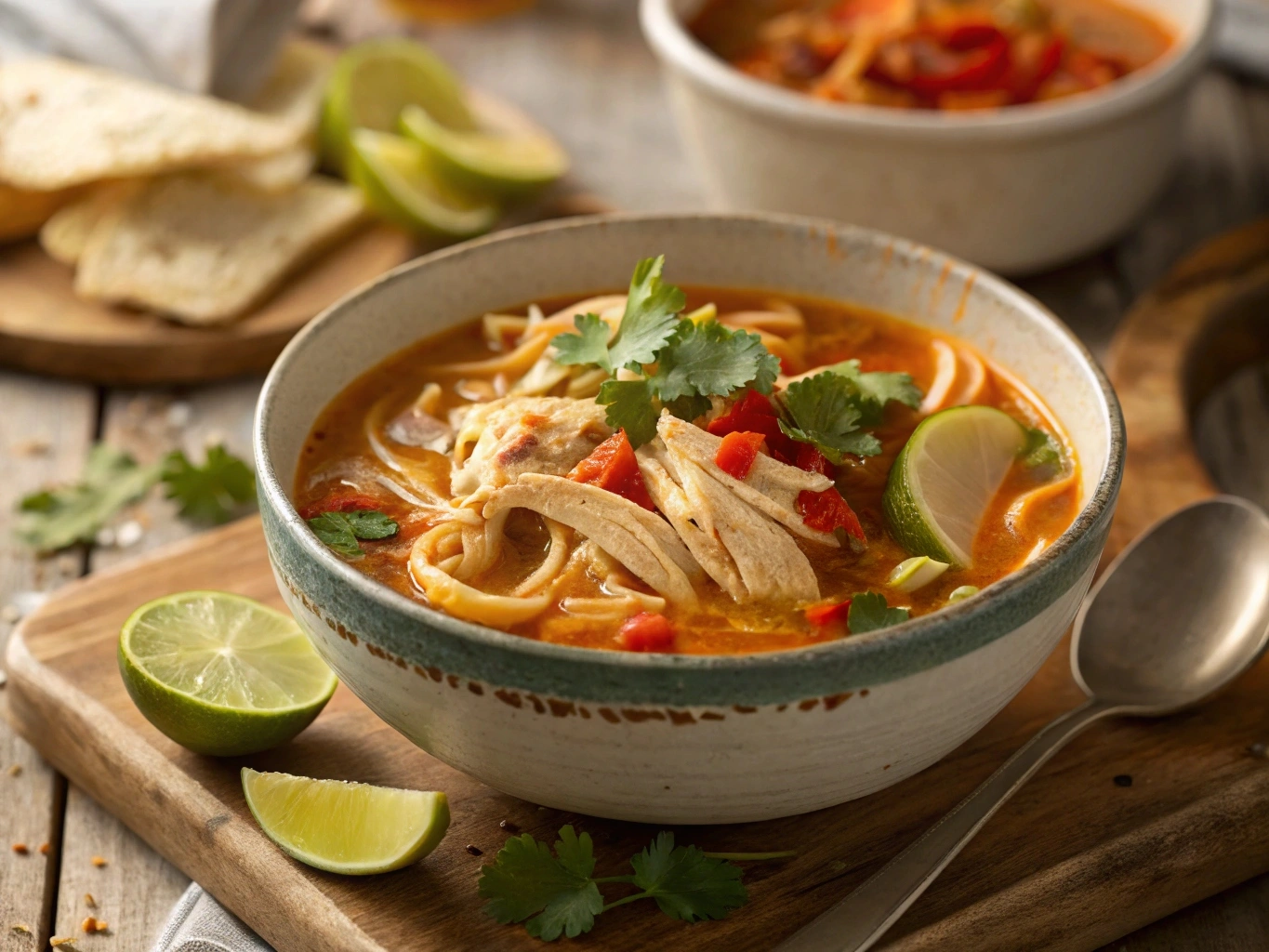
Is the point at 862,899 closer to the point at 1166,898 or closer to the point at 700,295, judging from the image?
the point at 1166,898

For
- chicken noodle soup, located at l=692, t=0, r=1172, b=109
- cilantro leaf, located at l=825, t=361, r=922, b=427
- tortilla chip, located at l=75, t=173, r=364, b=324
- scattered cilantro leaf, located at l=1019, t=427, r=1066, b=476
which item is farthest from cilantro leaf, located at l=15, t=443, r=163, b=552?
chicken noodle soup, located at l=692, t=0, r=1172, b=109

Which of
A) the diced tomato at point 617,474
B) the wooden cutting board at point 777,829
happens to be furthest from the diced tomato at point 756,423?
the wooden cutting board at point 777,829

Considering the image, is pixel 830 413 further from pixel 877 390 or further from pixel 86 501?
pixel 86 501

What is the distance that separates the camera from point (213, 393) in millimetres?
5734

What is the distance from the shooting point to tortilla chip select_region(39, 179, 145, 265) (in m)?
6.00

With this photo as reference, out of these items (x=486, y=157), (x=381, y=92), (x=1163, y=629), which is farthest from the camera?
(x=381, y=92)

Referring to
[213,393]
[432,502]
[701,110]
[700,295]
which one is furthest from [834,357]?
[213,393]

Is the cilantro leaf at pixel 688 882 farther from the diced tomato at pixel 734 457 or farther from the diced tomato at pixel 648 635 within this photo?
the diced tomato at pixel 734 457

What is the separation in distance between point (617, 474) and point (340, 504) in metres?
Result: 0.71

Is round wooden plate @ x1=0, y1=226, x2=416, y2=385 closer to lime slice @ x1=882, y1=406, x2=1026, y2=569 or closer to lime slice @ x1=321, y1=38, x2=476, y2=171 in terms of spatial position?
lime slice @ x1=321, y1=38, x2=476, y2=171

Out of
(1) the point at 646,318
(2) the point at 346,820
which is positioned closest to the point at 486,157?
(1) the point at 646,318

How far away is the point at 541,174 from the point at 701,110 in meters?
0.87

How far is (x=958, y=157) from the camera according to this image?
5551 millimetres

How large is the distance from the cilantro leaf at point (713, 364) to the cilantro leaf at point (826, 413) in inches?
4.2
